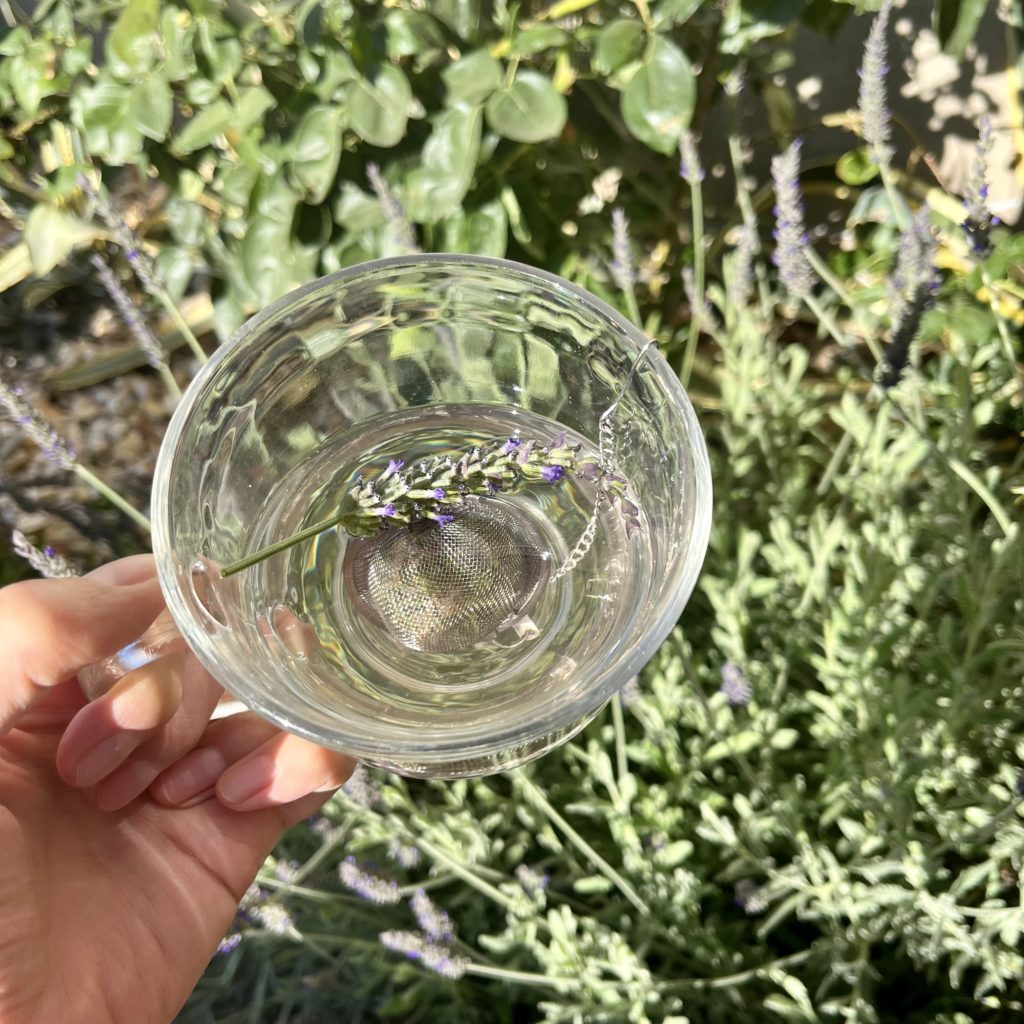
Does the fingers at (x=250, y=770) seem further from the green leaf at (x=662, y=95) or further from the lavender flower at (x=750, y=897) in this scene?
the green leaf at (x=662, y=95)

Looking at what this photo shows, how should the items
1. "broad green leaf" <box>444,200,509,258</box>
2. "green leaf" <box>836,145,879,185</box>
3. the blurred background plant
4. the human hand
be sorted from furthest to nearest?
"green leaf" <box>836,145,879,185</box> → "broad green leaf" <box>444,200,509,258</box> → the blurred background plant → the human hand

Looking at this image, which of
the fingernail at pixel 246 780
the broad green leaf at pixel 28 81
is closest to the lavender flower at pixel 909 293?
the fingernail at pixel 246 780

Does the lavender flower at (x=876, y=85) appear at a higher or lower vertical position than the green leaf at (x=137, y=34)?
lower

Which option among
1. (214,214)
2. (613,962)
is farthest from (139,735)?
(214,214)

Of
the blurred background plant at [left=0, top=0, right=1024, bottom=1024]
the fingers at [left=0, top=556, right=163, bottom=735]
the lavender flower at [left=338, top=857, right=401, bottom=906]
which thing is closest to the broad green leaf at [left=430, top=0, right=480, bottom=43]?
the blurred background plant at [left=0, top=0, right=1024, bottom=1024]

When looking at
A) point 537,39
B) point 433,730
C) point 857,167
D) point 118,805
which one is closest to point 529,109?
point 537,39

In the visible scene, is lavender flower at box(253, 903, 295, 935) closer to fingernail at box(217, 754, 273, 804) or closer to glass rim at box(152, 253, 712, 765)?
fingernail at box(217, 754, 273, 804)

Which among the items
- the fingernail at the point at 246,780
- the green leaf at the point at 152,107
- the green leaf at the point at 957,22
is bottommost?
the fingernail at the point at 246,780

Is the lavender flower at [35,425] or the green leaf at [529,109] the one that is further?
the green leaf at [529,109]

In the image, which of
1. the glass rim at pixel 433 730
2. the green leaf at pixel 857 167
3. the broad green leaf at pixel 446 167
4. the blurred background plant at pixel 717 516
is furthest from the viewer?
the green leaf at pixel 857 167

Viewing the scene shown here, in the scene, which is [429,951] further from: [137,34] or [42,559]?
[137,34]
